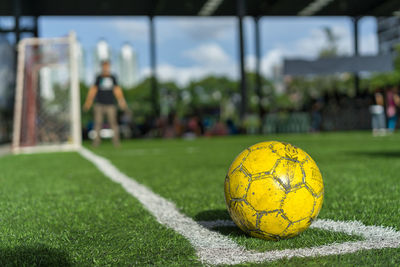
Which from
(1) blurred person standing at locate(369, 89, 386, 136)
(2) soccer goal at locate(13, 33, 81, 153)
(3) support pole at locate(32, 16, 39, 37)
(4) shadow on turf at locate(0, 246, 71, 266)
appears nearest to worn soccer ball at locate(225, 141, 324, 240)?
(4) shadow on turf at locate(0, 246, 71, 266)

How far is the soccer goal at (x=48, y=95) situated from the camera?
12.5 m

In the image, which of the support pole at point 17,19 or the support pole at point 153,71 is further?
the support pole at point 153,71

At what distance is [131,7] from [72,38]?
10461mm

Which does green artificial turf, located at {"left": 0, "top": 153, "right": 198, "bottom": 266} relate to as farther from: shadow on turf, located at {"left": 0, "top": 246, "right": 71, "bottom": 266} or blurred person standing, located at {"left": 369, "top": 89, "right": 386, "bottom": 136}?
blurred person standing, located at {"left": 369, "top": 89, "right": 386, "bottom": 136}

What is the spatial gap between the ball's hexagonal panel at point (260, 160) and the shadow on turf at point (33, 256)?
1067 millimetres

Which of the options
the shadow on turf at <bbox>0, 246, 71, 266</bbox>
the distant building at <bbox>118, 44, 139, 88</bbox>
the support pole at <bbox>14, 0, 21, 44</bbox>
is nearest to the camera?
the shadow on turf at <bbox>0, 246, 71, 266</bbox>

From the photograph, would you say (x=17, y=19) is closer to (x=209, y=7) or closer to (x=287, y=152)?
(x=209, y=7)

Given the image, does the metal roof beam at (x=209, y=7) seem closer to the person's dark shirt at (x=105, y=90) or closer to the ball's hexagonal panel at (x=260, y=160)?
the person's dark shirt at (x=105, y=90)

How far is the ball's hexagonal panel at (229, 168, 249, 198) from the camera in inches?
99.4

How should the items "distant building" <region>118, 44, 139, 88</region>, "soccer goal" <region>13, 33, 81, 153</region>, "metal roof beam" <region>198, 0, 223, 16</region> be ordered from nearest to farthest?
"soccer goal" <region>13, 33, 81, 153</region>
"metal roof beam" <region>198, 0, 223, 16</region>
"distant building" <region>118, 44, 139, 88</region>

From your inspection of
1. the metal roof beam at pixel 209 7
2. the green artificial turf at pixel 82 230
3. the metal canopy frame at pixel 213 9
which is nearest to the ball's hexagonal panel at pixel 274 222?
the green artificial turf at pixel 82 230

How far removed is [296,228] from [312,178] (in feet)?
→ 0.97

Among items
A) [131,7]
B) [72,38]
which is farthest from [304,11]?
[72,38]

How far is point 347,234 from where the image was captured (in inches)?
102
